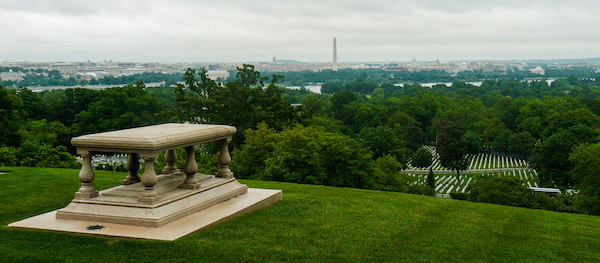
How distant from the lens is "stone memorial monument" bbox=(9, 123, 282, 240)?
31.5ft

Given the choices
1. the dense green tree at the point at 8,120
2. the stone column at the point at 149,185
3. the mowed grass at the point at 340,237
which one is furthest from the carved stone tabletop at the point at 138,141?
the dense green tree at the point at 8,120

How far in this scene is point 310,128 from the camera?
34.2m

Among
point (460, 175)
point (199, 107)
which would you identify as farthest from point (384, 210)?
point (460, 175)

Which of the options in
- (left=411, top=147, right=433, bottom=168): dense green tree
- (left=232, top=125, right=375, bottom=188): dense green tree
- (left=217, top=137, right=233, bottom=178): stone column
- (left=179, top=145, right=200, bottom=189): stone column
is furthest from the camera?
(left=411, top=147, right=433, bottom=168): dense green tree

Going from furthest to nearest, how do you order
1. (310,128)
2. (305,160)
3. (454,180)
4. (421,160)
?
(421,160)
(454,180)
(310,128)
(305,160)

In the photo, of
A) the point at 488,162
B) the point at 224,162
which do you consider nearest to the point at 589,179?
the point at 224,162

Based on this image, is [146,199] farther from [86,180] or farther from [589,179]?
[589,179]

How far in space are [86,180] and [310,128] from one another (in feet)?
80.3

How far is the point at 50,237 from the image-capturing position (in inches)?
352

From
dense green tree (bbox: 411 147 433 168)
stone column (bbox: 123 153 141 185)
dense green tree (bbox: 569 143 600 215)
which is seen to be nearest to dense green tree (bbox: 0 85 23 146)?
stone column (bbox: 123 153 141 185)

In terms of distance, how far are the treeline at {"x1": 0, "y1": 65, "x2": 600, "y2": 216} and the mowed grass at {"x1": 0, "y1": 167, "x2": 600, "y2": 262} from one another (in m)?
Answer: 13.3

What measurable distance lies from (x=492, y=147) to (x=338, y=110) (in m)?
29.0

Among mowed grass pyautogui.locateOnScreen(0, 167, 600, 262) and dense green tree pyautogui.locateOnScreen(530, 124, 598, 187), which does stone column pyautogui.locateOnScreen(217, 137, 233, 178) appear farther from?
dense green tree pyautogui.locateOnScreen(530, 124, 598, 187)

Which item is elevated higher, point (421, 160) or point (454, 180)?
point (421, 160)
